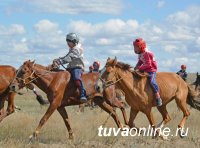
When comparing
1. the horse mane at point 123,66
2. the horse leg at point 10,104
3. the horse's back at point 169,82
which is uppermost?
the horse mane at point 123,66

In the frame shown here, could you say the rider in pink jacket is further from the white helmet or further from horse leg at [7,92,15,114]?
horse leg at [7,92,15,114]

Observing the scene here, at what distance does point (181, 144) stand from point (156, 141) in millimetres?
652

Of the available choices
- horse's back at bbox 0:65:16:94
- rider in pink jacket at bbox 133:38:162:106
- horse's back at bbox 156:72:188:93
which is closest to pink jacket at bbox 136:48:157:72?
rider in pink jacket at bbox 133:38:162:106

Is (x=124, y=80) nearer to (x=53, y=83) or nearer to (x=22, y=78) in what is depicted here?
(x=53, y=83)

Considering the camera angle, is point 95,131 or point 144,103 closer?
point 144,103

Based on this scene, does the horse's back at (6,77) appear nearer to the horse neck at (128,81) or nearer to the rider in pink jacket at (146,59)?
the horse neck at (128,81)

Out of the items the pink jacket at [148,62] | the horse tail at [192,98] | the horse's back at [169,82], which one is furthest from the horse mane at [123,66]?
the horse tail at [192,98]

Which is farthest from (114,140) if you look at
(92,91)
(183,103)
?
(183,103)

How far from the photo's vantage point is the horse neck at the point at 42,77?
1330 cm

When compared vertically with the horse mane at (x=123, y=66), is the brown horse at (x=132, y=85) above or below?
below

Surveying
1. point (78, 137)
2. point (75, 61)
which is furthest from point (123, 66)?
point (78, 137)

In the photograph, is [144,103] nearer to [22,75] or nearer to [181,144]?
[181,144]

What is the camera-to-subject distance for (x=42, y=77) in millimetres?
13328

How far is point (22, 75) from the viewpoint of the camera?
13258mm
